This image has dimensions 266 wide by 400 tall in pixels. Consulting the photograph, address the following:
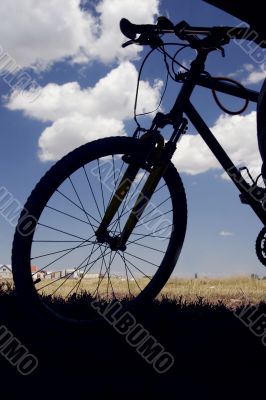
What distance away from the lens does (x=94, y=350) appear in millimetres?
2553

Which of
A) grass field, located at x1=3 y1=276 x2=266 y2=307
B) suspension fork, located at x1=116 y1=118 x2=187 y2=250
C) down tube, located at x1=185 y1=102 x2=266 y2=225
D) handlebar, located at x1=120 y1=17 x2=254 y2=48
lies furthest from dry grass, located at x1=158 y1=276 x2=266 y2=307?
handlebar, located at x1=120 y1=17 x2=254 y2=48

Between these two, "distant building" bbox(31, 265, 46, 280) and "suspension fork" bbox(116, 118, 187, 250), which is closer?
"distant building" bbox(31, 265, 46, 280)

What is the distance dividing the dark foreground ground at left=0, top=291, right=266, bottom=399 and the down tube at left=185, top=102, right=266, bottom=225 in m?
0.76

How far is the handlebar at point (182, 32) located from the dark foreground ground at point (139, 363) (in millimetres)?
1692

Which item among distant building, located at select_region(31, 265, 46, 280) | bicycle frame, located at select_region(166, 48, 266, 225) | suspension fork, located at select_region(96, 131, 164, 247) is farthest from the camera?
bicycle frame, located at select_region(166, 48, 266, 225)

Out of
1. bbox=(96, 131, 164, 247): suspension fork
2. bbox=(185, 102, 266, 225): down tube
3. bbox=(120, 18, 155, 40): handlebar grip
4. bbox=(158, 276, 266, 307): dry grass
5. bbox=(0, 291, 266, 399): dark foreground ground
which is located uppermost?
bbox=(158, 276, 266, 307): dry grass

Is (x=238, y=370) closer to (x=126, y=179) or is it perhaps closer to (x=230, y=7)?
(x=126, y=179)

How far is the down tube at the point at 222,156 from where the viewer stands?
3.14 metres

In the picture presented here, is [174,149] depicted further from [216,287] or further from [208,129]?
[216,287]

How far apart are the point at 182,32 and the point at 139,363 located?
6.13 ft

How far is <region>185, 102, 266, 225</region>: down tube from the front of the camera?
3.14 meters

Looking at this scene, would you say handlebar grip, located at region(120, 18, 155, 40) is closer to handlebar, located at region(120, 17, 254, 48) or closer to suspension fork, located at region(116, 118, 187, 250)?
handlebar, located at region(120, 17, 254, 48)

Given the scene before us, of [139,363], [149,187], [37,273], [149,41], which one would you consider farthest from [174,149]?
[139,363]

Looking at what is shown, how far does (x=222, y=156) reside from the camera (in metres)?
3.20
